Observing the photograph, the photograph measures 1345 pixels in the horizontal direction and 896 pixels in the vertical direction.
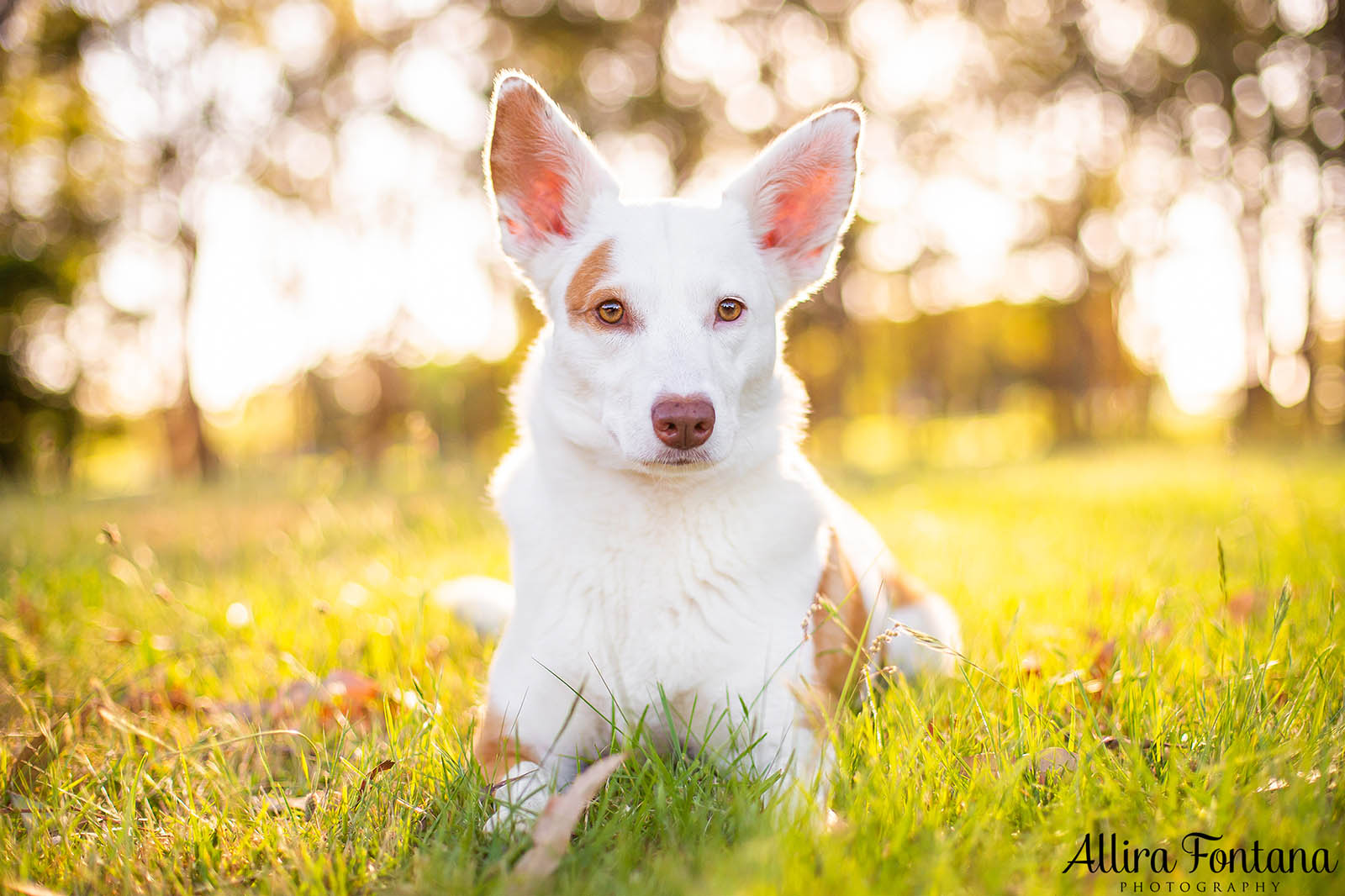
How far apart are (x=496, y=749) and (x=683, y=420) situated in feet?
3.50

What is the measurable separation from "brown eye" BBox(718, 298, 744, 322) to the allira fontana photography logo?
165 cm

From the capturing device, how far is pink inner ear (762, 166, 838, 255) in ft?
9.48

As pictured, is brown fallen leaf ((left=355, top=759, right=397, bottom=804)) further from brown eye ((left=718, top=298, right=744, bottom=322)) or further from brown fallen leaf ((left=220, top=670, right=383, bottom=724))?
brown eye ((left=718, top=298, right=744, bottom=322))

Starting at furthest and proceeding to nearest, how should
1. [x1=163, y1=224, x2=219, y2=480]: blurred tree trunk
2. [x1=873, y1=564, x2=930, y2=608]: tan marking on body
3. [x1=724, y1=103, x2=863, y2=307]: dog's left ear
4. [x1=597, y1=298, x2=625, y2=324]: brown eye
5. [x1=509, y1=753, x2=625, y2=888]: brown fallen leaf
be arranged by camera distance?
1. [x1=163, y1=224, x2=219, y2=480]: blurred tree trunk
2. [x1=873, y1=564, x2=930, y2=608]: tan marking on body
3. [x1=724, y1=103, x2=863, y2=307]: dog's left ear
4. [x1=597, y1=298, x2=625, y2=324]: brown eye
5. [x1=509, y1=753, x2=625, y2=888]: brown fallen leaf

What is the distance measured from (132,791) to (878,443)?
2729 cm

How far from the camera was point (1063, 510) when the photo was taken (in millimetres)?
7105

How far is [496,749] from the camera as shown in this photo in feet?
7.46

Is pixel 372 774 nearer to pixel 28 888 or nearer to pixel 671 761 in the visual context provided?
pixel 28 888

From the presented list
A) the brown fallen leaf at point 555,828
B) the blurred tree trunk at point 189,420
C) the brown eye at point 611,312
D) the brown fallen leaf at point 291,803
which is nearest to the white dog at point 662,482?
the brown eye at point 611,312

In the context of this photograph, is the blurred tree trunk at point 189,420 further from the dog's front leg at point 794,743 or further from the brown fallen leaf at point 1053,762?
the brown fallen leaf at point 1053,762

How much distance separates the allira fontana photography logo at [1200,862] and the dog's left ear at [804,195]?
6.45 feet

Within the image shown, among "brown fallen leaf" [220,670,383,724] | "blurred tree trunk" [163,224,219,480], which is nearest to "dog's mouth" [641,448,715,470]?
"brown fallen leaf" [220,670,383,724]

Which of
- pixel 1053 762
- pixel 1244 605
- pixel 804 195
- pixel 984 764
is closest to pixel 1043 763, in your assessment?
pixel 1053 762

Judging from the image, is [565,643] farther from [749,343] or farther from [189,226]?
[189,226]
